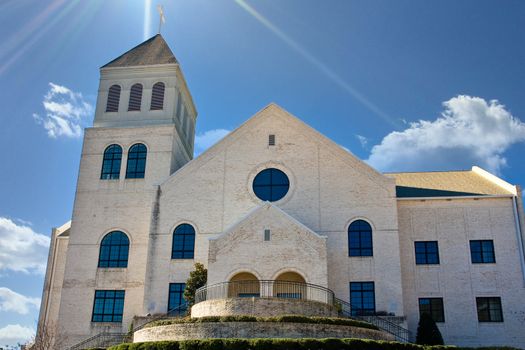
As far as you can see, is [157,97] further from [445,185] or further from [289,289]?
[445,185]

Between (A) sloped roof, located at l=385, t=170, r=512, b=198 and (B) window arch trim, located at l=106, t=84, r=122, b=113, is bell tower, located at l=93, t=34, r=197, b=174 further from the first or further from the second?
(A) sloped roof, located at l=385, t=170, r=512, b=198

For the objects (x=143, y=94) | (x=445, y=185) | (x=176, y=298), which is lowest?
(x=176, y=298)

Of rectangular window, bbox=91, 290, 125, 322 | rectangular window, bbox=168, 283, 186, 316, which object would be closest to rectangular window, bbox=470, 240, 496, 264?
rectangular window, bbox=168, 283, 186, 316

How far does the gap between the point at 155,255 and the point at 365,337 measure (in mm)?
13888

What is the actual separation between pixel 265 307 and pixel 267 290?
394 centimetres

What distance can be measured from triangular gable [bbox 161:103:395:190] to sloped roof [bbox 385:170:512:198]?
2885mm

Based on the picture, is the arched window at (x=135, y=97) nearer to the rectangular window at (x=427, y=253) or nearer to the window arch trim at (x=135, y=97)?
the window arch trim at (x=135, y=97)

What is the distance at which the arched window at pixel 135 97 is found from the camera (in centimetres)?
3931

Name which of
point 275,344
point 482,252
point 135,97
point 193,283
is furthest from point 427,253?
point 135,97

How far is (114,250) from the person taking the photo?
3522 centimetres

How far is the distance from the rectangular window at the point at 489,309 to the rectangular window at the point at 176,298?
16.3 metres

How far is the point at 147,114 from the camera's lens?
38.9 metres

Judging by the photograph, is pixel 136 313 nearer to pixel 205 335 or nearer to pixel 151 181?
pixel 151 181

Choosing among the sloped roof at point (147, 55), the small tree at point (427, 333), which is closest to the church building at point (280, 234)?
the small tree at point (427, 333)
